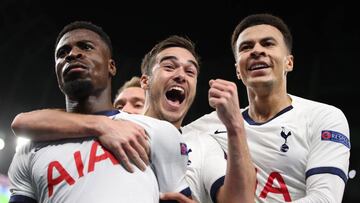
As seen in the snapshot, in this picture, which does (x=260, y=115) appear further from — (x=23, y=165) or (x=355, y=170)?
(x=355, y=170)

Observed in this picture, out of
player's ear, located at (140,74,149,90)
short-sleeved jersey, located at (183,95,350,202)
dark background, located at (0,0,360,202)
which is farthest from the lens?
dark background, located at (0,0,360,202)

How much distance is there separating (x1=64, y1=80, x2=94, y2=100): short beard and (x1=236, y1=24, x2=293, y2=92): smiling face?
0.77 metres

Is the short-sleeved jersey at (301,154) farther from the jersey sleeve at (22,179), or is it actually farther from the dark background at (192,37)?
the dark background at (192,37)

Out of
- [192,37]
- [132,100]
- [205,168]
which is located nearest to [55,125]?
[205,168]

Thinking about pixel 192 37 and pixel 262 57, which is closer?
pixel 262 57

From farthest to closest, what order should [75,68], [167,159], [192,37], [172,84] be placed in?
[192,37]
[172,84]
[75,68]
[167,159]

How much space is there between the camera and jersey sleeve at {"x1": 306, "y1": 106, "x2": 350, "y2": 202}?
183cm

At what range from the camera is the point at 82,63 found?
1904mm

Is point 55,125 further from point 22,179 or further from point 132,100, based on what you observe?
point 132,100

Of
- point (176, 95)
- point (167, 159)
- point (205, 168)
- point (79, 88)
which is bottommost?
point (205, 168)

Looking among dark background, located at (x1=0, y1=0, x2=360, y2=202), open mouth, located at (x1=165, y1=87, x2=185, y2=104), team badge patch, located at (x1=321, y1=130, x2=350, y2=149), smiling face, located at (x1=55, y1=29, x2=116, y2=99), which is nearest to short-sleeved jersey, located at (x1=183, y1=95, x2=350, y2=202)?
team badge patch, located at (x1=321, y1=130, x2=350, y2=149)

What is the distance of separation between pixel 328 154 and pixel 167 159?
649mm

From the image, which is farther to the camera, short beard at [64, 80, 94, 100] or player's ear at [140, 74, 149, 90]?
player's ear at [140, 74, 149, 90]

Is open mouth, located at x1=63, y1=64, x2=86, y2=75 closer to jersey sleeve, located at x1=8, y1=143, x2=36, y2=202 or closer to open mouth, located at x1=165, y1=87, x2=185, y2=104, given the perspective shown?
jersey sleeve, located at x1=8, y1=143, x2=36, y2=202
